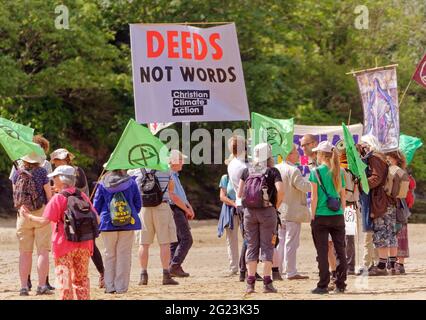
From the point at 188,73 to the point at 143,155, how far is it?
7.68 ft

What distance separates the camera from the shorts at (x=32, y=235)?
12.8m

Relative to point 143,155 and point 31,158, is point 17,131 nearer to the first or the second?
point 31,158

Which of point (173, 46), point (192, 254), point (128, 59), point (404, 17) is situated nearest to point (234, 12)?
point (128, 59)

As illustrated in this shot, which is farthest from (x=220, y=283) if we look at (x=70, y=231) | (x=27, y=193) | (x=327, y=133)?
(x=327, y=133)

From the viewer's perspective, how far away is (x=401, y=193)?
48.2 ft

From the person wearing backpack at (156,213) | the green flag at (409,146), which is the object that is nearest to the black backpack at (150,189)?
the person wearing backpack at (156,213)

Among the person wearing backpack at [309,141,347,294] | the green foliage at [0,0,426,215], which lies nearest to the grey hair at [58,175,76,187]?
the person wearing backpack at [309,141,347,294]

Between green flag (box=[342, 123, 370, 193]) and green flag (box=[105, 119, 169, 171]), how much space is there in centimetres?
203

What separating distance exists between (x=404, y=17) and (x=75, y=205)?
29773 millimetres

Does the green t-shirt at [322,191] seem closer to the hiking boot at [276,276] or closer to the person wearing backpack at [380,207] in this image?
the person wearing backpack at [380,207]

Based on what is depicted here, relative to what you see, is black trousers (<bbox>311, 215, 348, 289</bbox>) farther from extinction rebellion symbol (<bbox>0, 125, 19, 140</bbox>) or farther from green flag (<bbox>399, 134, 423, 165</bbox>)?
green flag (<bbox>399, 134, 423, 165</bbox>)

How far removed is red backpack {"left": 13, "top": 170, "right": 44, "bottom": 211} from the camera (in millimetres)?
12570

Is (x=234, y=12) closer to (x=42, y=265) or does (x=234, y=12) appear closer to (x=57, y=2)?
(x=57, y=2)

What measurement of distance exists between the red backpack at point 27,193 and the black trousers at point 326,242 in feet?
9.64
